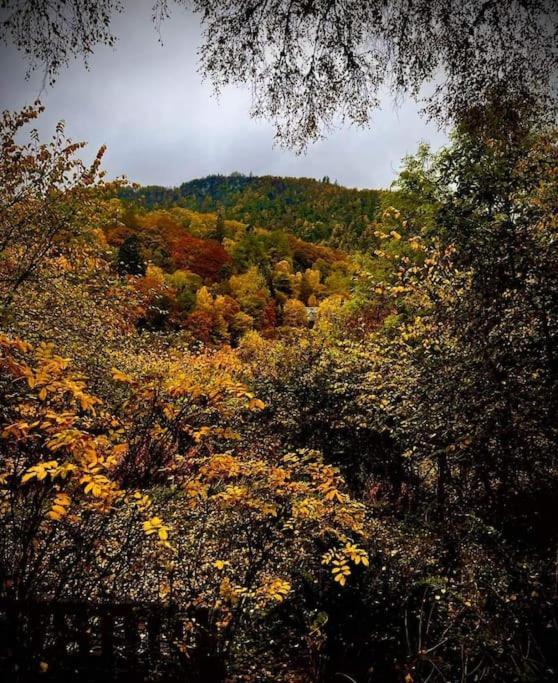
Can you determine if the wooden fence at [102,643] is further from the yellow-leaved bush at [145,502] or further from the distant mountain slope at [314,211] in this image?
the distant mountain slope at [314,211]

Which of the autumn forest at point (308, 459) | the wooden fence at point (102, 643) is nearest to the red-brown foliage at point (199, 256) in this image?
the autumn forest at point (308, 459)

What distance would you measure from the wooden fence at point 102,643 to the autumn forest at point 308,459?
15 millimetres

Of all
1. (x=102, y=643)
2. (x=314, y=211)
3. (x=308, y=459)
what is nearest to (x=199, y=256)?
(x=308, y=459)

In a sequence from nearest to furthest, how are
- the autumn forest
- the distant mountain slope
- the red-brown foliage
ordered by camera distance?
the autumn forest
the red-brown foliage
the distant mountain slope

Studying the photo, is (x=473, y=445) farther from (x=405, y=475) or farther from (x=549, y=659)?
(x=405, y=475)

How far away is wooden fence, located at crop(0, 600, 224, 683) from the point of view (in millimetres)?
2586

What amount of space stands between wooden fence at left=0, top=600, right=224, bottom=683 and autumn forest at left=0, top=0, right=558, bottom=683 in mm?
15

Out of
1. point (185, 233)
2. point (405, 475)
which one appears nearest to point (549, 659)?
point (405, 475)

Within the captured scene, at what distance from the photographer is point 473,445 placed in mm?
4457

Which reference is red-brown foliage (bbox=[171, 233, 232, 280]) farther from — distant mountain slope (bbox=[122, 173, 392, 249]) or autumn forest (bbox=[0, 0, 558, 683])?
autumn forest (bbox=[0, 0, 558, 683])

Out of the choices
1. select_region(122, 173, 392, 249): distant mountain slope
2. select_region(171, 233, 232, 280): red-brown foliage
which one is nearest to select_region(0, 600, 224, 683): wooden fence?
select_region(171, 233, 232, 280): red-brown foliage

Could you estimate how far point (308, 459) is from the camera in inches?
195

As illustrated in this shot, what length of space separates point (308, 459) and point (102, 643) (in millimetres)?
2735

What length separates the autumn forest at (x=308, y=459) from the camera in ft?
8.20
